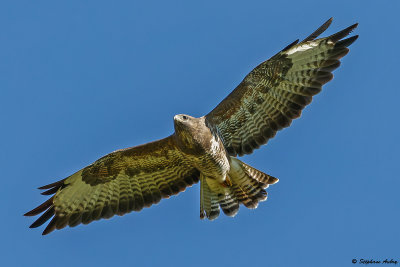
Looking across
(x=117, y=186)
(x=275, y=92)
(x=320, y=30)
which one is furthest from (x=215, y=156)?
(x=320, y=30)

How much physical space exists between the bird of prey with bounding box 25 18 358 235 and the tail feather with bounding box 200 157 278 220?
0.06 feet

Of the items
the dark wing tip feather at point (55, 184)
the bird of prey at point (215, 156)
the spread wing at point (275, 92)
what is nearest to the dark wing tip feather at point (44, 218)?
the bird of prey at point (215, 156)

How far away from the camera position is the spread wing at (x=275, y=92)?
35.8 ft

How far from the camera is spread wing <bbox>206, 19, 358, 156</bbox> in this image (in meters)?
10.9

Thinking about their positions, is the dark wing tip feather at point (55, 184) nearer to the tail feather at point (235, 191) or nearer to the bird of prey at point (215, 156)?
the bird of prey at point (215, 156)

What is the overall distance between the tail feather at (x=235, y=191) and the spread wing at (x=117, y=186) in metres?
0.38

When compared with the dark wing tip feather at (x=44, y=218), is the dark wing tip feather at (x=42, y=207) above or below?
above

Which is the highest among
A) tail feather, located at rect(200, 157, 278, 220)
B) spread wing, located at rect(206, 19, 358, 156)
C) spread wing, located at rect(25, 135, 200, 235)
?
spread wing, located at rect(206, 19, 358, 156)

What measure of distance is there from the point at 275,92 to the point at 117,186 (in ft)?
10.8

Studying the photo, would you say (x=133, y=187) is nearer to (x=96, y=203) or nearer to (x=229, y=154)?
(x=96, y=203)

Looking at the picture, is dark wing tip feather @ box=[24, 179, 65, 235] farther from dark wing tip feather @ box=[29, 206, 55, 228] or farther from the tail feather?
the tail feather

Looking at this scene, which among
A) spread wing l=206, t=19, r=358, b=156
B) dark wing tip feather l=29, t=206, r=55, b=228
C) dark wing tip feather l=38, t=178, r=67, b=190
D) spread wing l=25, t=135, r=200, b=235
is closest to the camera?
spread wing l=206, t=19, r=358, b=156

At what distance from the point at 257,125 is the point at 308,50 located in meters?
1.52

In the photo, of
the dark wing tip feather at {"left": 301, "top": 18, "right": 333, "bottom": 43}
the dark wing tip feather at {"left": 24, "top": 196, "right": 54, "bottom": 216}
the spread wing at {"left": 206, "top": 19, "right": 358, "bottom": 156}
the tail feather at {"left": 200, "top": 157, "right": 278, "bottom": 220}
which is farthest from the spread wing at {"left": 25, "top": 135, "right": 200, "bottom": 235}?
the dark wing tip feather at {"left": 301, "top": 18, "right": 333, "bottom": 43}
